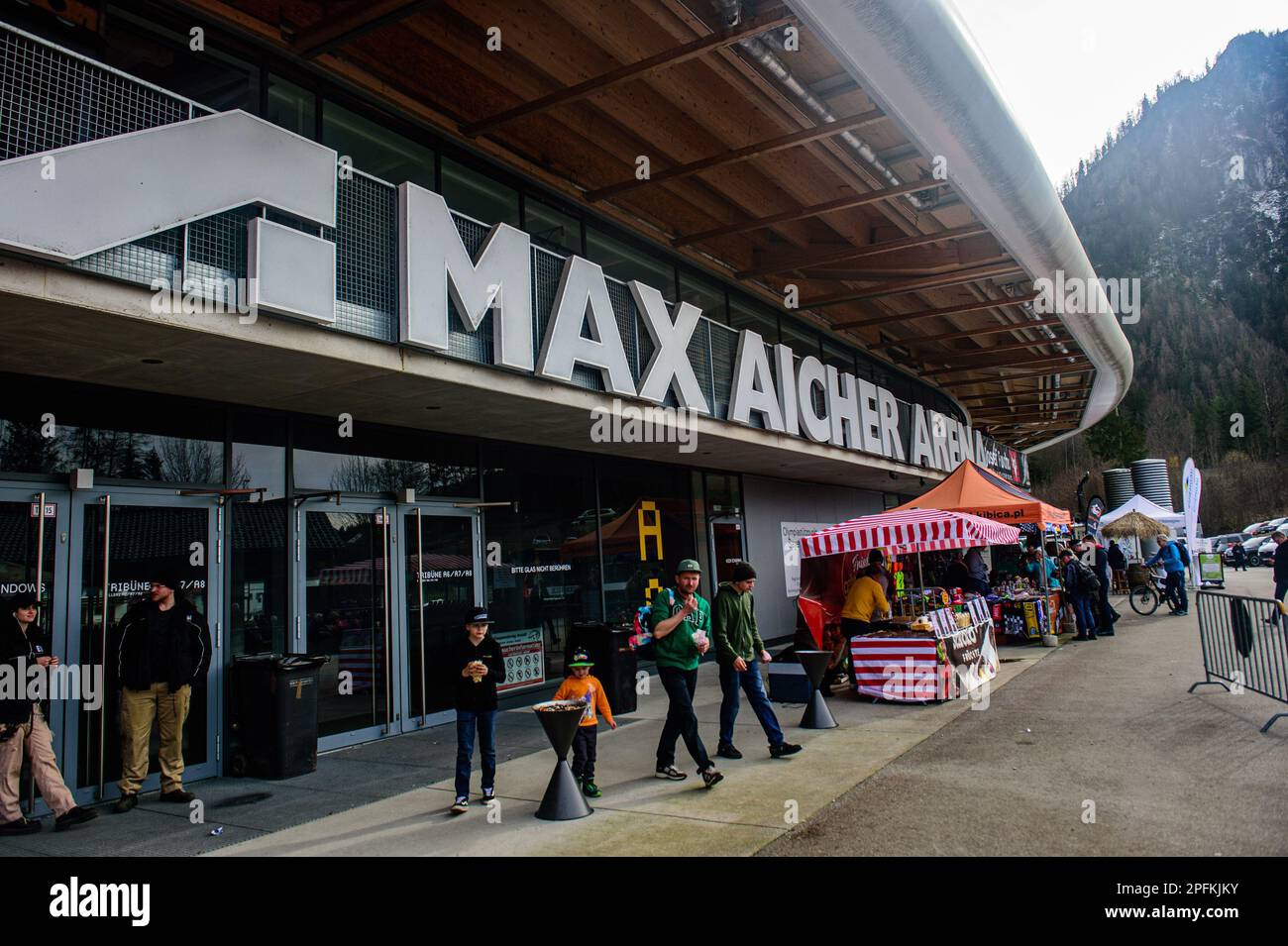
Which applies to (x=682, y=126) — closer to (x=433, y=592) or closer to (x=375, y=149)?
(x=375, y=149)

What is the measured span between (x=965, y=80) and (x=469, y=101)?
5.34 metres

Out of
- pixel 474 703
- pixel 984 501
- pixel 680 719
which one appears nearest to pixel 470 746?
pixel 474 703

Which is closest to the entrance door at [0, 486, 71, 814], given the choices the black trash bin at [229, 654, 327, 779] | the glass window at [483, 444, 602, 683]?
the black trash bin at [229, 654, 327, 779]

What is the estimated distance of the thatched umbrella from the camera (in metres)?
26.0

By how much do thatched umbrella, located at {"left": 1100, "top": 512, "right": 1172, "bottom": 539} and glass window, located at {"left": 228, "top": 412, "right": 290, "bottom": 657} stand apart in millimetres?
25727

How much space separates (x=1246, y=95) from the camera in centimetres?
19412

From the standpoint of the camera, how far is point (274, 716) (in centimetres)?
771

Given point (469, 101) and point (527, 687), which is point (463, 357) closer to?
point (469, 101)

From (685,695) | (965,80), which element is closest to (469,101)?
(965,80)

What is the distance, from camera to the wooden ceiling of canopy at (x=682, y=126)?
26.4 feet

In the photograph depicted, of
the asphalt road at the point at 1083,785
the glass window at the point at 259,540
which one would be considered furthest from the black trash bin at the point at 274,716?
the asphalt road at the point at 1083,785

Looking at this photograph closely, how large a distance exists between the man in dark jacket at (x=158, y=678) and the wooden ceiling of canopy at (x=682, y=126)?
5.40 meters

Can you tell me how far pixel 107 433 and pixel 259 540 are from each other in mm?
1693

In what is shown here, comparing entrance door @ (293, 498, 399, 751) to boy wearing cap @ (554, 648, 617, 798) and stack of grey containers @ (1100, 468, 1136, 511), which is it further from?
stack of grey containers @ (1100, 468, 1136, 511)
